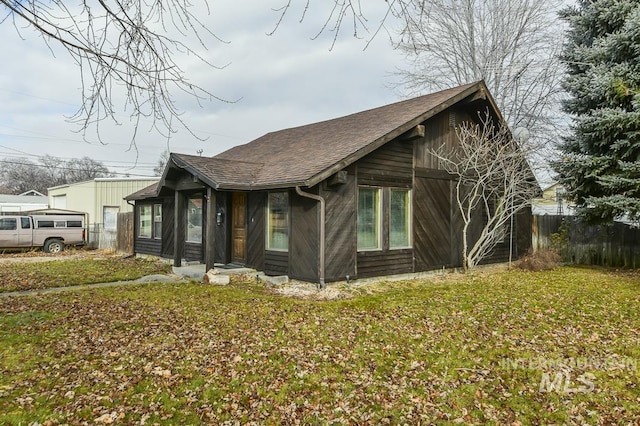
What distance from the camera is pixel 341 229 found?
8.92 m

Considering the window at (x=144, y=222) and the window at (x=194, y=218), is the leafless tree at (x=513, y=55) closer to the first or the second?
the window at (x=194, y=218)

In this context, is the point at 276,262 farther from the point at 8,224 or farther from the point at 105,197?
the point at 105,197

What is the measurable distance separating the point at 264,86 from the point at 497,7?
18.8m

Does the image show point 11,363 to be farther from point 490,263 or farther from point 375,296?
point 490,263

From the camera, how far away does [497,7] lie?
756 inches

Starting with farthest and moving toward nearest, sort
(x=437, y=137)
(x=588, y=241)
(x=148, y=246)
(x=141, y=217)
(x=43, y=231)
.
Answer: (x=43, y=231), (x=141, y=217), (x=148, y=246), (x=588, y=241), (x=437, y=137)

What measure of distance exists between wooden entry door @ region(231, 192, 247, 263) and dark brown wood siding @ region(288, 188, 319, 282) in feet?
7.11

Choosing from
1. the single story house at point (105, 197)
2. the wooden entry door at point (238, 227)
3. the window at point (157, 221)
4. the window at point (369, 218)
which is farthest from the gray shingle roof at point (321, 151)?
the single story house at point (105, 197)

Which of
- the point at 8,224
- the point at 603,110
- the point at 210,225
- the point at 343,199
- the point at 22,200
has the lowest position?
the point at 8,224

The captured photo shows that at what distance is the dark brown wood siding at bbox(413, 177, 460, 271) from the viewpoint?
34.1 ft

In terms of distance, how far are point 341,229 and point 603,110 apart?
23.7 ft

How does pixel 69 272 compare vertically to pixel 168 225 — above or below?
below

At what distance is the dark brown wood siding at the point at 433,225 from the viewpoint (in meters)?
10.4

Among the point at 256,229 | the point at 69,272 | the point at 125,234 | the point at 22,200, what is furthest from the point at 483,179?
the point at 22,200
